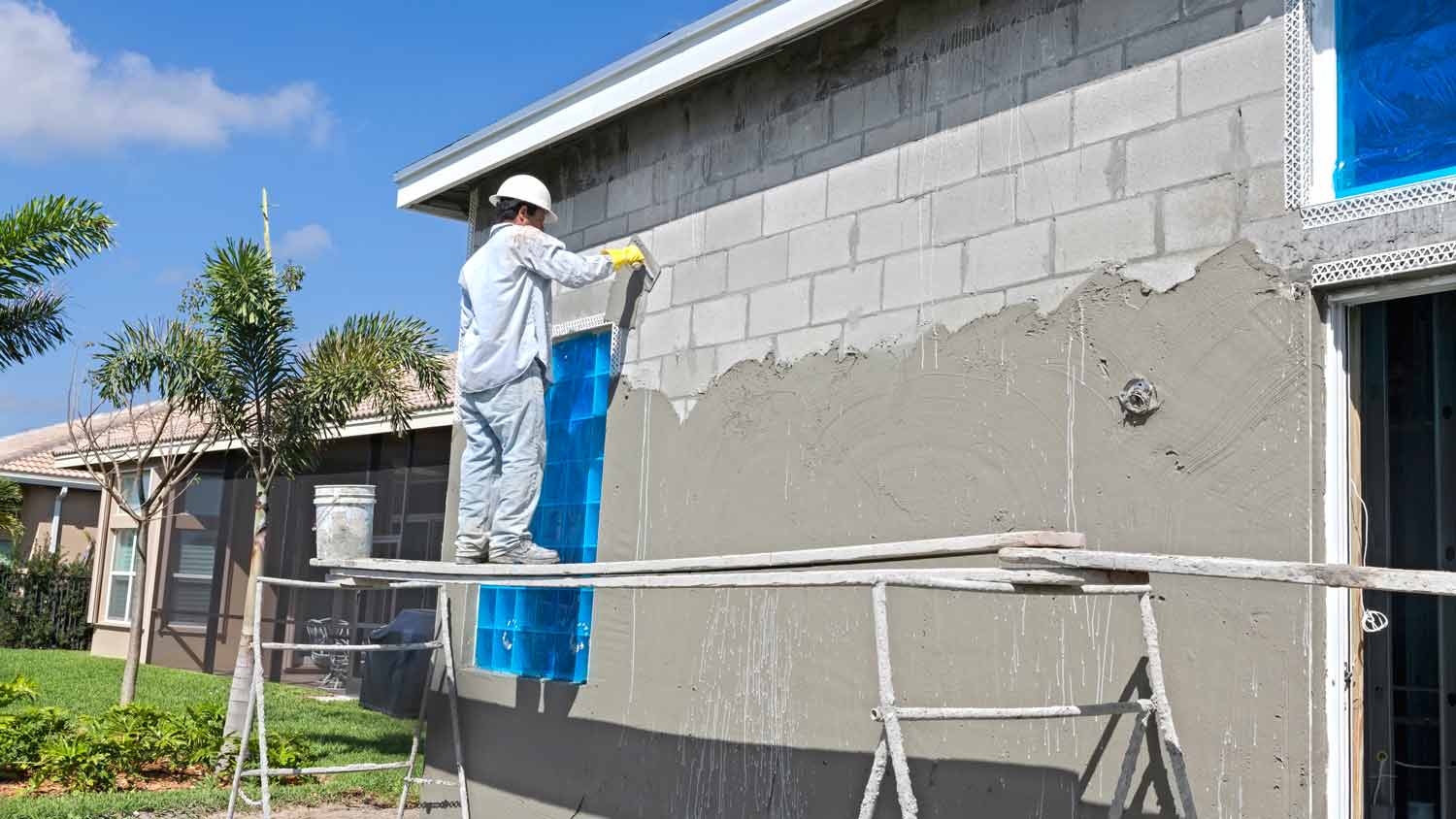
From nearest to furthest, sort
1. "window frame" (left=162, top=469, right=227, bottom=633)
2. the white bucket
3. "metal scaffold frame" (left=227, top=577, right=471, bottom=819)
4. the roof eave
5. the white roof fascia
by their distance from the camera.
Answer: the white roof fascia
"metal scaffold frame" (left=227, top=577, right=471, bottom=819)
the white bucket
"window frame" (left=162, top=469, right=227, bottom=633)
the roof eave

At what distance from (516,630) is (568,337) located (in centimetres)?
176

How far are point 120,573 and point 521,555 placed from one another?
2158 cm

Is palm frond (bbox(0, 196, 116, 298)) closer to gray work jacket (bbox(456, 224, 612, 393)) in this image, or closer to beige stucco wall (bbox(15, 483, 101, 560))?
gray work jacket (bbox(456, 224, 612, 393))

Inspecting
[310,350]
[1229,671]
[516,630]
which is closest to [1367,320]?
[1229,671]

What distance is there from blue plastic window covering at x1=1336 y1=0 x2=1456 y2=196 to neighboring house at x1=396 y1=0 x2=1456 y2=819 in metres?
0.01

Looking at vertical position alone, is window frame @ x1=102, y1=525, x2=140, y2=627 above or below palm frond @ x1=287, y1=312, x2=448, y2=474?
below

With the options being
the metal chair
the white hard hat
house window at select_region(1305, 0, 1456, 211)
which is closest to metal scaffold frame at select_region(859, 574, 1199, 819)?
house window at select_region(1305, 0, 1456, 211)

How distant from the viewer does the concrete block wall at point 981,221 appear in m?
4.40

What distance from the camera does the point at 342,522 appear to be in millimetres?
6992

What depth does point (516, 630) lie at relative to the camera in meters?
7.77

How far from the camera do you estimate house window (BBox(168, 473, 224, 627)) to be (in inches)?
872

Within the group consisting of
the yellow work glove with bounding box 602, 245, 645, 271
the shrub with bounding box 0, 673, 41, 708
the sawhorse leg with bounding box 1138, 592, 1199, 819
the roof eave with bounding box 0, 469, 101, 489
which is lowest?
the shrub with bounding box 0, 673, 41, 708

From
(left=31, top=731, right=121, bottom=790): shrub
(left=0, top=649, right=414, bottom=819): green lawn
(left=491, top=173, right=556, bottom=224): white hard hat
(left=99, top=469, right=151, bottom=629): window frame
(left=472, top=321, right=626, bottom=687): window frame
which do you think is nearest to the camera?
(left=491, top=173, right=556, bottom=224): white hard hat

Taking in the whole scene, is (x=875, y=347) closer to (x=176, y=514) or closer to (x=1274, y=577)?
(x=1274, y=577)
